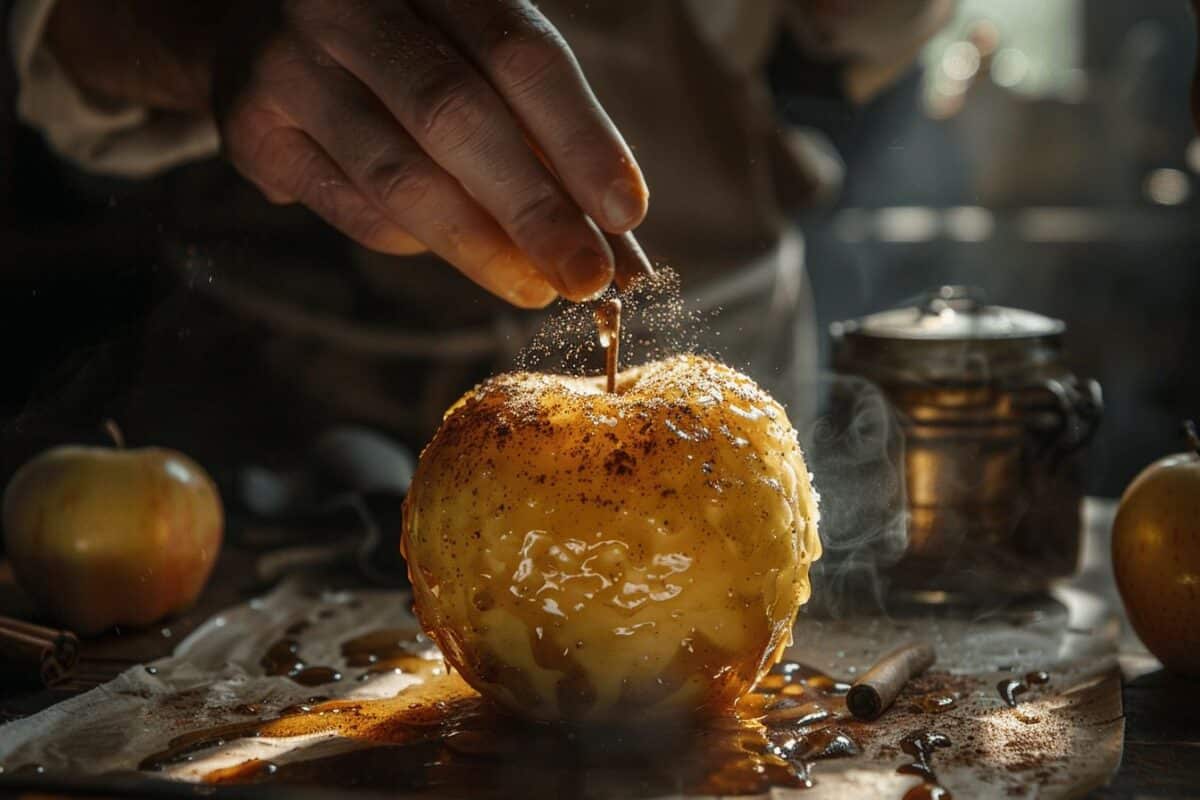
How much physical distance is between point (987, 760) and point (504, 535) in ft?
1.34

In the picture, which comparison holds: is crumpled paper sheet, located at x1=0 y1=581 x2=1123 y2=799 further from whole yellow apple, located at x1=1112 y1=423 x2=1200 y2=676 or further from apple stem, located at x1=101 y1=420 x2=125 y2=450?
apple stem, located at x1=101 y1=420 x2=125 y2=450

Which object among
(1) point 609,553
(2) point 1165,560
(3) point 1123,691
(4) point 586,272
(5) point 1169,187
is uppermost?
(4) point 586,272

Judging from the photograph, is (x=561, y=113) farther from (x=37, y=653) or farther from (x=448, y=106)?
(x=37, y=653)

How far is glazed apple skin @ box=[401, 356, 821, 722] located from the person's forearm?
26.5 inches

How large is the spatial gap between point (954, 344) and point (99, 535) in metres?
0.94

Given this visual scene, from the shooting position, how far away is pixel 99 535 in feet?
4.24

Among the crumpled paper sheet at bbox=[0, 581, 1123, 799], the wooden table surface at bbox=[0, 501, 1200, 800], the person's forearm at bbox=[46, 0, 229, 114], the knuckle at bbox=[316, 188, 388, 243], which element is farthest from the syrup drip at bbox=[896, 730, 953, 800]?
the person's forearm at bbox=[46, 0, 229, 114]

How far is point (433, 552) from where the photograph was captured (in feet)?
3.34

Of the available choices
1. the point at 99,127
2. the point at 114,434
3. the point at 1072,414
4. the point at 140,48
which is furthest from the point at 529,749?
the point at 99,127

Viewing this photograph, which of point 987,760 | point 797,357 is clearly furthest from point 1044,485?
point 797,357

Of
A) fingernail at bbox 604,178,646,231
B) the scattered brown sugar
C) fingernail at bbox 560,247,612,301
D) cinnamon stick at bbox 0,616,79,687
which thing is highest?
fingernail at bbox 604,178,646,231

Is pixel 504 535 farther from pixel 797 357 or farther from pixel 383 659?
pixel 797 357

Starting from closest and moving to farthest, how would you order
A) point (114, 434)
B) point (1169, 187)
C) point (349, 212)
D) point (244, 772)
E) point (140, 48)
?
point (244, 772) → point (349, 212) → point (114, 434) → point (140, 48) → point (1169, 187)

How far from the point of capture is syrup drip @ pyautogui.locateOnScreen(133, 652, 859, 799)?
90cm
